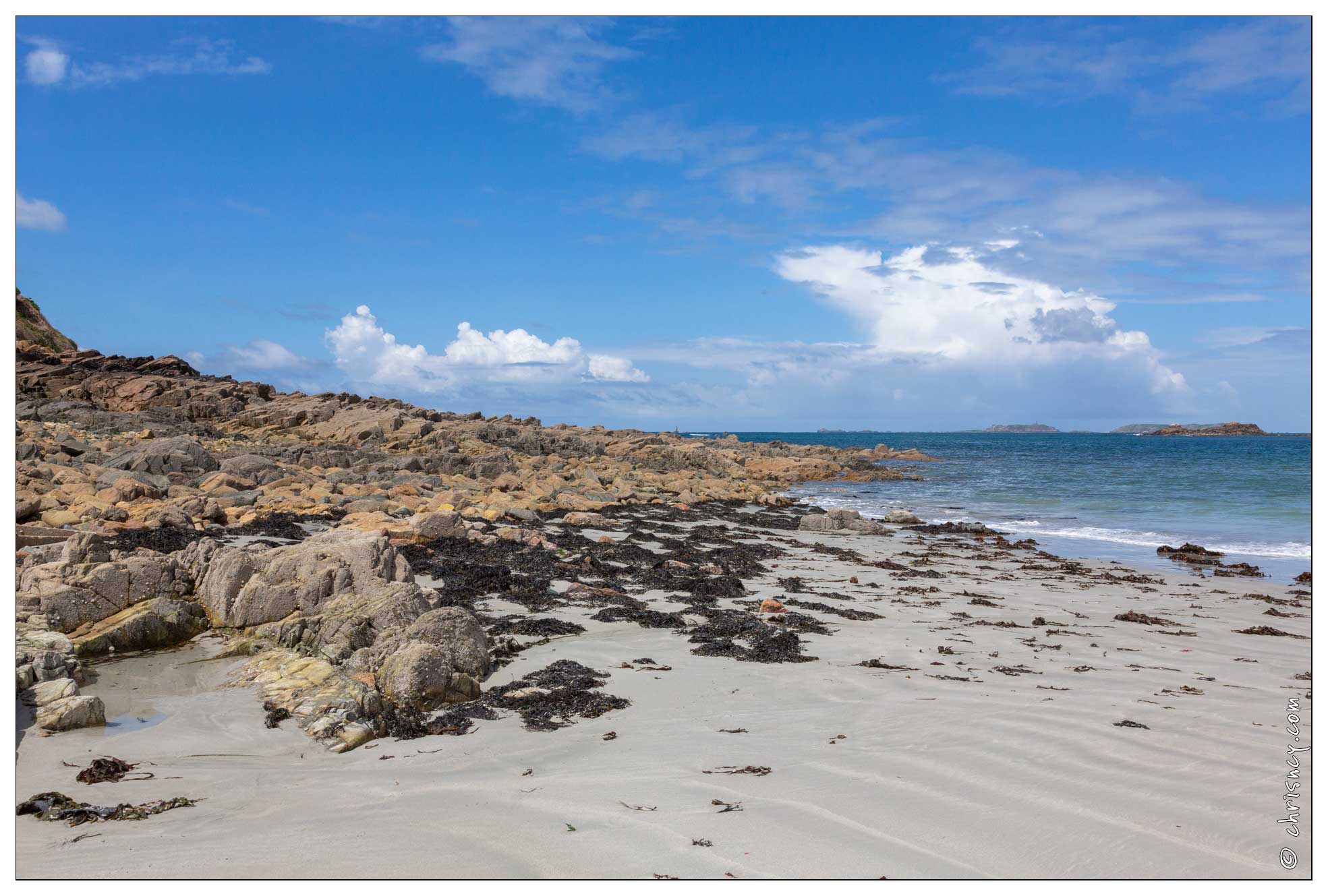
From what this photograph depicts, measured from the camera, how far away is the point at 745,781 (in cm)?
396

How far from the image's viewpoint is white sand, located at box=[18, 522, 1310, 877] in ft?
10.4

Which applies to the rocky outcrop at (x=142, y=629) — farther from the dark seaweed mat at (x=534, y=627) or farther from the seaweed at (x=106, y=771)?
the dark seaweed mat at (x=534, y=627)

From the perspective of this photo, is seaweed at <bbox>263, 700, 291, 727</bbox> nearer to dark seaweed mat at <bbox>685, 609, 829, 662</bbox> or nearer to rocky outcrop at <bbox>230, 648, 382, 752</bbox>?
rocky outcrop at <bbox>230, 648, 382, 752</bbox>

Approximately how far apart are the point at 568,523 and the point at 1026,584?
862 cm

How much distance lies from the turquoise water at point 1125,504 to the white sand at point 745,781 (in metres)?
10.6

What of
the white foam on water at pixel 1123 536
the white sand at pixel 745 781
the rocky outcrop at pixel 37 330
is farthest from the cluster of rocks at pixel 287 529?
the rocky outcrop at pixel 37 330

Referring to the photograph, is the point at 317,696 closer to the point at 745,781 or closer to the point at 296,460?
the point at 745,781

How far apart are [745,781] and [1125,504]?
82.0ft

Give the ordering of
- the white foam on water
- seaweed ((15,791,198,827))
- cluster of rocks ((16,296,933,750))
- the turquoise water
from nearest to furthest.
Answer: seaweed ((15,791,198,827)), cluster of rocks ((16,296,933,750)), the white foam on water, the turquoise water

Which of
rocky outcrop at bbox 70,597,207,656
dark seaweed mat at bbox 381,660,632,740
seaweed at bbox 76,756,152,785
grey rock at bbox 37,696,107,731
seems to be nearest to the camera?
seaweed at bbox 76,756,152,785

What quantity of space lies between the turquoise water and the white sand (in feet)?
34.8

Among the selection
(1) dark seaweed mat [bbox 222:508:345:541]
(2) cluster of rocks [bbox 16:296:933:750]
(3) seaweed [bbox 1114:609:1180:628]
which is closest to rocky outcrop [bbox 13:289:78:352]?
(2) cluster of rocks [bbox 16:296:933:750]
